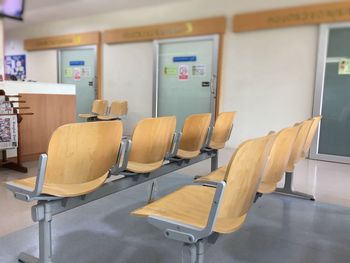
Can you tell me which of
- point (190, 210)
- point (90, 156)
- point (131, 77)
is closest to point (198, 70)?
point (131, 77)

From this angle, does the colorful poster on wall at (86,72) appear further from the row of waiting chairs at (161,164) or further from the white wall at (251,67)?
the row of waiting chairs at (161,164)

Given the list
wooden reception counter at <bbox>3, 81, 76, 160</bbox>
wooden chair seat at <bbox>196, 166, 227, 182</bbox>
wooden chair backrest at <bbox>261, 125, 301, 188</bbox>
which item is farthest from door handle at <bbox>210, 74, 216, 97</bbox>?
wooden chair backrest at <bbox>261, 125, 301, 188</bbox>

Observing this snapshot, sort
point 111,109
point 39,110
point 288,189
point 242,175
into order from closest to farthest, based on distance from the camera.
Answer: point 242,175
point 288,189
point 39,110
point 111,109

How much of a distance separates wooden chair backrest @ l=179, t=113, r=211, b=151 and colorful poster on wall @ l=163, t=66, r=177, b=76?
3.81m

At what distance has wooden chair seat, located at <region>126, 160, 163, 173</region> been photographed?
2015 mm

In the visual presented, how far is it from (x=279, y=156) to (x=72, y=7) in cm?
652

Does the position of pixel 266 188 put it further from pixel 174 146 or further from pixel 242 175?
pixel 174 146

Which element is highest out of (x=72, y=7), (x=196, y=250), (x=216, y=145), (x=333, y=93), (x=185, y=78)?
(x=72, y=7)

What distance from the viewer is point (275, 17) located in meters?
5.06

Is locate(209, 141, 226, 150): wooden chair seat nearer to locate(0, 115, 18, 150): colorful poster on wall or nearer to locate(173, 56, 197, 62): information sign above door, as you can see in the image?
locate(0, 115, 18, 150): colorful poster on wall

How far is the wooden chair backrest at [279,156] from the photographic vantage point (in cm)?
175

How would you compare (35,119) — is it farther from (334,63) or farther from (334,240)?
(334,63)

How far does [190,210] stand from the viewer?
146 centimetres

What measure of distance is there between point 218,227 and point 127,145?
33.3 inches
